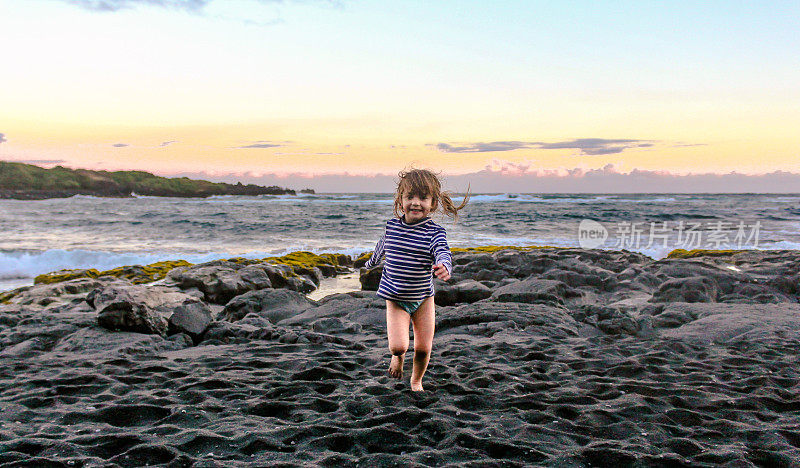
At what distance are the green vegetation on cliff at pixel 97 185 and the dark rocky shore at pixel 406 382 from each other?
61840mm

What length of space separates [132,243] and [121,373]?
712 inches

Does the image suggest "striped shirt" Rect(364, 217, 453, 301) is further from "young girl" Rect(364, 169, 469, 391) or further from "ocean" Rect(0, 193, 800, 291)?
"ocean" Rect(0, 193, 800, 291)

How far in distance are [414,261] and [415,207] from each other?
1.37ft

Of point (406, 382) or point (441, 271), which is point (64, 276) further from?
point (441, 271)

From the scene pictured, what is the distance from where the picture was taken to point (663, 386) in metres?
4.30

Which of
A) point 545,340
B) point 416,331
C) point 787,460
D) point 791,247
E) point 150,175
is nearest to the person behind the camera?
point 787,460

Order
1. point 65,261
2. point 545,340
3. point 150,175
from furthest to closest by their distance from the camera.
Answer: point 150,175 < point 65,261 < point 545,340

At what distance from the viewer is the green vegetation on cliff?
→ 60.4m

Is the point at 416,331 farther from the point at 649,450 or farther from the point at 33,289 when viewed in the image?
the point at 33,289

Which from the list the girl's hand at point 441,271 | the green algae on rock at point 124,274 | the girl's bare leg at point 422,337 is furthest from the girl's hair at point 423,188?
the green algae on rock at point 124,274

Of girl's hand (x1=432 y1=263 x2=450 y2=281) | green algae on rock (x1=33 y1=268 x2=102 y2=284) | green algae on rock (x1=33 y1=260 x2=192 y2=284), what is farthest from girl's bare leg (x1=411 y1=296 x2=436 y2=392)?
green algae on rock (x1=33 y1=268 x2=102 y2=284)

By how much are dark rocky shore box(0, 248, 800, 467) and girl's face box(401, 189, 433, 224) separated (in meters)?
1.38

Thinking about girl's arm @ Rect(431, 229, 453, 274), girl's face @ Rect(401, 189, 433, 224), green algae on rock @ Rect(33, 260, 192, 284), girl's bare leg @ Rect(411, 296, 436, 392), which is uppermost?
girl's face @ Rect(401, 189, 433, 224)

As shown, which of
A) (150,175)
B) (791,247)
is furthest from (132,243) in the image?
(150,175)
